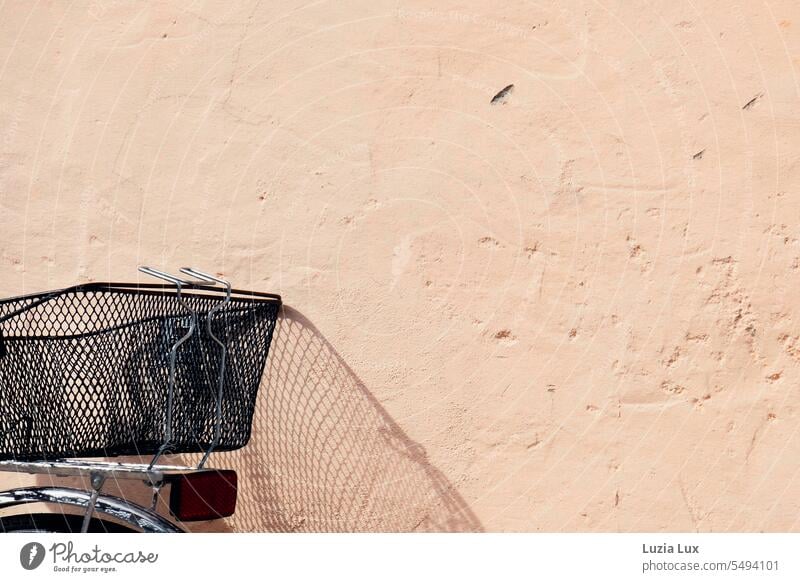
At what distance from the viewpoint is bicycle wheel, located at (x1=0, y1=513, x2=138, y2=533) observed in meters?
2.21

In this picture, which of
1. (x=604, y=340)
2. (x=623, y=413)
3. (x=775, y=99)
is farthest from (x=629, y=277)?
(x=775, y=99)

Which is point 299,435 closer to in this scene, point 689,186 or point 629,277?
point 629,277

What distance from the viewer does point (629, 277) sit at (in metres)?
2.49

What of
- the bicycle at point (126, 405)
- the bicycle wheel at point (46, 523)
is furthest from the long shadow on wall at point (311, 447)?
the bicycle wheel at point (46, 523)

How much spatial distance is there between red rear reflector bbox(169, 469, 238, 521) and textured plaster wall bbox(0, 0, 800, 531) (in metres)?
0.34

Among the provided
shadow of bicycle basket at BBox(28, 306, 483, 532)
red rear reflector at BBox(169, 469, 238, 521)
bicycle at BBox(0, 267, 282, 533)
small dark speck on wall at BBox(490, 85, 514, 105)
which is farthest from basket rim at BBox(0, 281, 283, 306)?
small dark speck on wall at BBox(490, 85, 514, 105)

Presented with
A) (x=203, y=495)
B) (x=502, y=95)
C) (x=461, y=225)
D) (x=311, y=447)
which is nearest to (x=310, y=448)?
(x=311, y=447)

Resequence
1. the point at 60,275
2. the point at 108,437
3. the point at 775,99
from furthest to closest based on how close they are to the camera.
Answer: the point at 60,275
the point at 775,99
the point at 108,437

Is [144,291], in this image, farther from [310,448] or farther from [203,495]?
[310,448]

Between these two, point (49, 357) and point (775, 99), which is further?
point (775, 99)

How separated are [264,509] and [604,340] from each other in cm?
95

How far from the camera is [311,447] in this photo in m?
2.58

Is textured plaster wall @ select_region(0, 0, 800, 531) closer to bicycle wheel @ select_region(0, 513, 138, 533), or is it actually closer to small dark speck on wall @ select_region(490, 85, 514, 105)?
small dark speck on wall @ select_region(490, 85, 514, 105)

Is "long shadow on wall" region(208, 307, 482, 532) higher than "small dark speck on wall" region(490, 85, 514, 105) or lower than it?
lower
